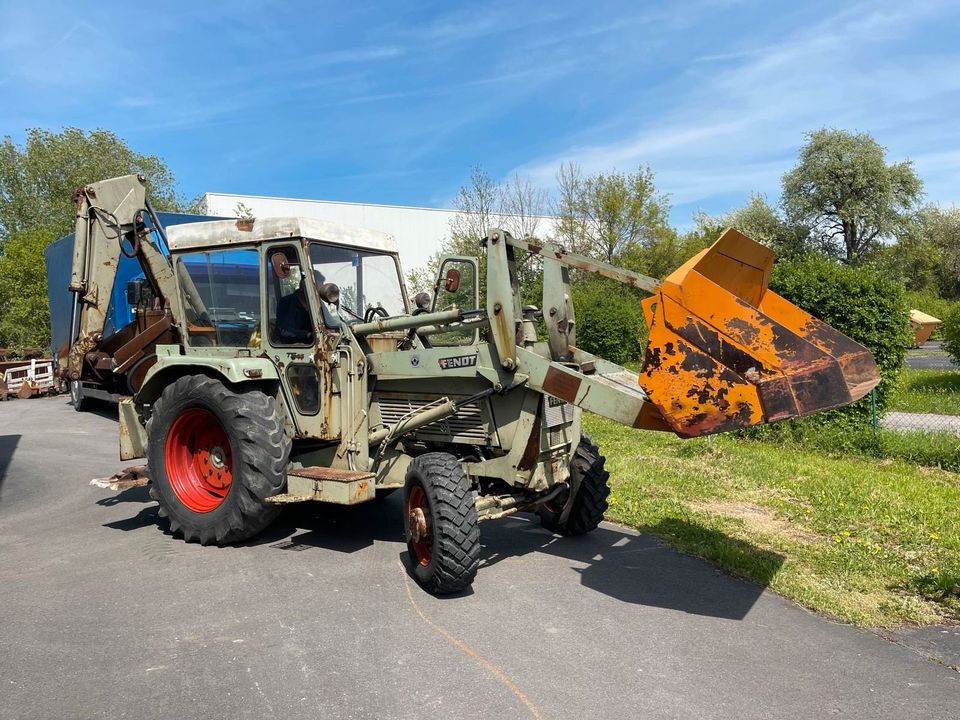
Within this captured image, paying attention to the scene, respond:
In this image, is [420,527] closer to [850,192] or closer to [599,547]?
[599,547]

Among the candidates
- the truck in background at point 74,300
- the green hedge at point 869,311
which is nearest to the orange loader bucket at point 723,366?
the green hedge at point 869,311

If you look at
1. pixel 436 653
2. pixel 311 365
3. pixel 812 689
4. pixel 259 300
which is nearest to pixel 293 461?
pixel 311 365

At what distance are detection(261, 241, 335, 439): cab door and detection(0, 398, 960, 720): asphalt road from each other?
1.11m

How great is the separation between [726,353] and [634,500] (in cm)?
349

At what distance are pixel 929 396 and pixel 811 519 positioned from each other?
8.06 meters

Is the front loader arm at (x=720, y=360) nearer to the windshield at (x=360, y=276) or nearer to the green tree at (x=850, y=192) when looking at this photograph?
the windshield at (x=360, y=276)

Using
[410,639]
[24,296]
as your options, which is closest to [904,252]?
[410,639]

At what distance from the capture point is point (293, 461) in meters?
6.20

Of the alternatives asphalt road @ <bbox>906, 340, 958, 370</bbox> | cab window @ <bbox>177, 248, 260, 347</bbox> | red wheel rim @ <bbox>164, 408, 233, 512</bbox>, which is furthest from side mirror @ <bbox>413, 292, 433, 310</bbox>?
asphalt road @ <bbox>906, 340, 958, 370</bbox>

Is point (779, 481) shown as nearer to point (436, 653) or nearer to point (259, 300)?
point (436, 653)

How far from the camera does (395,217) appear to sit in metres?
36.1

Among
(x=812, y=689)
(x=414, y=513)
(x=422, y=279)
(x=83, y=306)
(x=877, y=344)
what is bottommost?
(x=812, y=689)

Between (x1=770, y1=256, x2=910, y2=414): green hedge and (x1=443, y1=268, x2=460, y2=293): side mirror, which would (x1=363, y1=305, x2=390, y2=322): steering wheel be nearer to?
(x1=443, y1=268, x2=460, y2=293): side mirror

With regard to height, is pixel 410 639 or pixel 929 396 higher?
pixel 929 396
